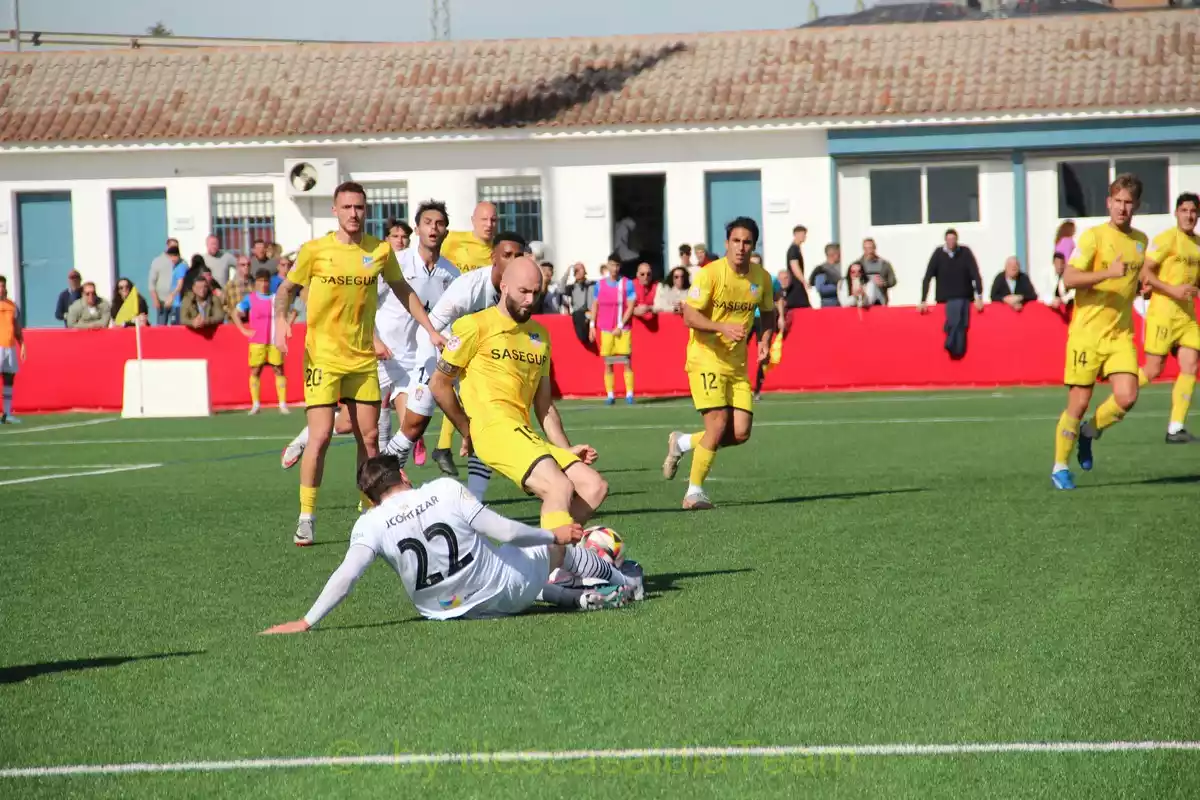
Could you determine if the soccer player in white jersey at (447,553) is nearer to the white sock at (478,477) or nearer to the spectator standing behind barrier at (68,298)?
the white sock at (478,477)

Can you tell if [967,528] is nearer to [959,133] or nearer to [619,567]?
[619,567]

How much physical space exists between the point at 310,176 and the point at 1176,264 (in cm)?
2383

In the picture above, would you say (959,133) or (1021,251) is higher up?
(959,133)

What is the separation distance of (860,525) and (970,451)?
5666 mm

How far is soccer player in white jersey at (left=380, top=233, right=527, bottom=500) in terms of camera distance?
10797mm

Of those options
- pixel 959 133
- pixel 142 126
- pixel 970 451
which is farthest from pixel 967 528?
pixel 142 126

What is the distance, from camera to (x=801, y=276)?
28422mm

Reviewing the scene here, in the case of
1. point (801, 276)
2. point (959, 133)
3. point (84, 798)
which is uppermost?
point (959, 133)

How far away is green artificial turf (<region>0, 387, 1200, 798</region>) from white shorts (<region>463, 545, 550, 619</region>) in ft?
0.35

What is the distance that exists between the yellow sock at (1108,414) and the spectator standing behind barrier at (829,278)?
15.6m

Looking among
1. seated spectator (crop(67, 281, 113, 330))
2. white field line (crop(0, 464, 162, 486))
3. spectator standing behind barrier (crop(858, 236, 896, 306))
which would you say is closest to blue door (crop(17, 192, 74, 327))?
seated spectator (crop(67, 281, 113, 330))

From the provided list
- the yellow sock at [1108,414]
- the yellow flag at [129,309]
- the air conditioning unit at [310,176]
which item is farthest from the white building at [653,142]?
the yellow sock at [1108,414]

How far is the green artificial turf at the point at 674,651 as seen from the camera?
→ 5480 millimetres

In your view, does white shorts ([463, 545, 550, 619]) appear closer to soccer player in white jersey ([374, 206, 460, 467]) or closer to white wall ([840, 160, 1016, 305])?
soccer player in white jersey ([374, 206, 460, 467])
